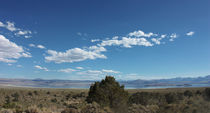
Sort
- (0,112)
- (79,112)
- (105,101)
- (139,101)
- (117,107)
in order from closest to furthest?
1. (0,112)
2. (79,112)
3. (117,107)
4. (105,101)
5. (139,101)

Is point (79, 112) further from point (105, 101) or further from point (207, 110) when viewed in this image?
point (207, 110)

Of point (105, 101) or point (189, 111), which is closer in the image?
point (189, 111)

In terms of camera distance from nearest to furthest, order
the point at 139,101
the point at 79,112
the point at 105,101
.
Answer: the point at 79,112, the point at 105,101, the point at 139,101

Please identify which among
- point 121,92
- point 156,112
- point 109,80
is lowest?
point 156,112

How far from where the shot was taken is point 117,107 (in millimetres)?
15141

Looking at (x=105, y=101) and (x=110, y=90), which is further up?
(x=110, y=90)

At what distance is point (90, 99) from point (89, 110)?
5.18m

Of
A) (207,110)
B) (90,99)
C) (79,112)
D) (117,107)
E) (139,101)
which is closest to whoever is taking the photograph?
(79,112)

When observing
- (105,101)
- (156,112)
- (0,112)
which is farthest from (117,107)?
(0,112)

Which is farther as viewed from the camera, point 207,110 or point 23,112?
point 207,110

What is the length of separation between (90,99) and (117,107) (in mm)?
3656

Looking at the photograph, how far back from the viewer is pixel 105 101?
16.3m

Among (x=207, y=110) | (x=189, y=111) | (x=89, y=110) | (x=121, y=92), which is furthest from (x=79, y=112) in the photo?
(x=207, y=110)

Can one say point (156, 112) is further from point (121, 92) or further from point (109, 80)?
point (109, 80)
